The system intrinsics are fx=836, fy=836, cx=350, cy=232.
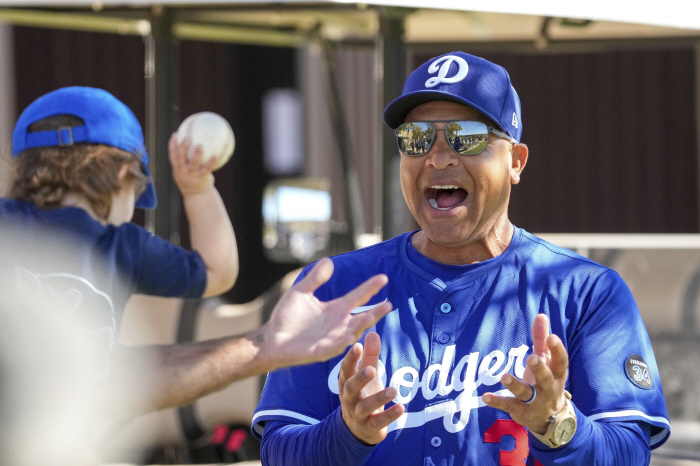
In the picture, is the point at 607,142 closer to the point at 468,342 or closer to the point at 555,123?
the point at 555,123

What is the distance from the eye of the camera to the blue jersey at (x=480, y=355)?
1.66 metres

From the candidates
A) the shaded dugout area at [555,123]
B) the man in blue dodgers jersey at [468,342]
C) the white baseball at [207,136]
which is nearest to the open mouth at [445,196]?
the man in blue dodgers jersey at [468,342]

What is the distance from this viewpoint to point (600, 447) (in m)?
1.54

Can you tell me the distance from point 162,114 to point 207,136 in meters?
1.16

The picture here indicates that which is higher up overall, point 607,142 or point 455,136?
point 607,142

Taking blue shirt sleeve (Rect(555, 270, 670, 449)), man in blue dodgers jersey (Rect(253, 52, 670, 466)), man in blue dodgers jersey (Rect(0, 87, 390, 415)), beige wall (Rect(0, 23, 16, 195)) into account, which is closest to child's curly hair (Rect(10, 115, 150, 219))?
man in blue dodgers jersey (Rect(0, 87, 390, 415))

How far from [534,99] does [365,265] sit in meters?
6.28

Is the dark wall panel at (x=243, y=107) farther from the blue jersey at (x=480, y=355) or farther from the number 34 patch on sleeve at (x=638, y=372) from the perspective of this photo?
the number 34 patch on sleeve at (x=638, y=372)

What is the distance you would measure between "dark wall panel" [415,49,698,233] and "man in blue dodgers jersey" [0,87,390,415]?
5.83 metres

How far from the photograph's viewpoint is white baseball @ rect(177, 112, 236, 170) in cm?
240

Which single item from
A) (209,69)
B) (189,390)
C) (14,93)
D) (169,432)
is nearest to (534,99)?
(209,69)

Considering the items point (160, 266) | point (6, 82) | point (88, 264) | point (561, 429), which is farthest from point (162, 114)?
point (6, 82)

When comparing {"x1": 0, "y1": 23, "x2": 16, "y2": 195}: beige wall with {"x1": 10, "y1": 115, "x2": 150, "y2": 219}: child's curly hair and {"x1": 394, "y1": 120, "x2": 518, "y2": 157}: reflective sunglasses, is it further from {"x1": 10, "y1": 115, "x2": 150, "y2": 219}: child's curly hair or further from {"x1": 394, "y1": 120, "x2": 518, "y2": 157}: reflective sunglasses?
{"x1": 394, "y1": 120, "x2": 518, "y2": 157}: reflective sunglasses

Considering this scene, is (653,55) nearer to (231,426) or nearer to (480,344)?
(231,426)
